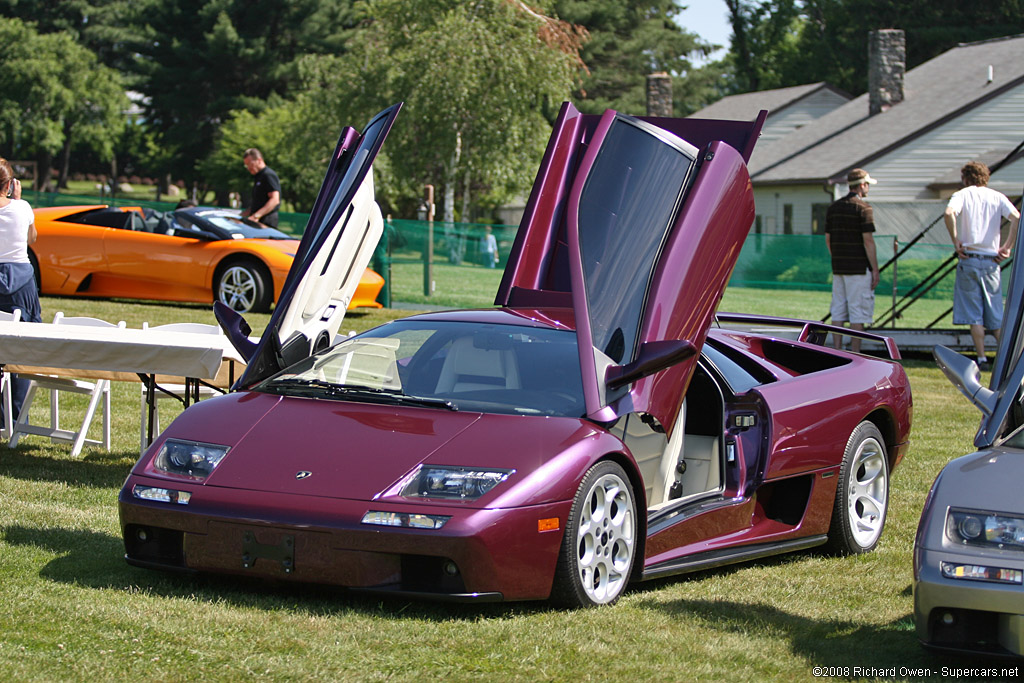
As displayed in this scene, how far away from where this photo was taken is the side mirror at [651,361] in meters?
5.32

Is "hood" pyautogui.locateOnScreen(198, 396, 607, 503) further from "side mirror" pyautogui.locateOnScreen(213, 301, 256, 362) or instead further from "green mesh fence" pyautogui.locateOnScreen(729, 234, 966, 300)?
"green mesh fence" pyautogui.locateOnScreen(729, 234, 966, 300)

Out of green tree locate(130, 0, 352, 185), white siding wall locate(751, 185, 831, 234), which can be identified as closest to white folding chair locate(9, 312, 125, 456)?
white siding wall locate(751, 185, 831, 234)

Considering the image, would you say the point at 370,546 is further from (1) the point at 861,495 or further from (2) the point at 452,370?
(1) the point at 861,495

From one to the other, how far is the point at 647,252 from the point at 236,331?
2.21 metres

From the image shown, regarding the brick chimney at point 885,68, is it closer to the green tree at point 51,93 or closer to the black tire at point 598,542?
the green tree at point 51,93

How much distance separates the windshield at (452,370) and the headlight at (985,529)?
5.42ft

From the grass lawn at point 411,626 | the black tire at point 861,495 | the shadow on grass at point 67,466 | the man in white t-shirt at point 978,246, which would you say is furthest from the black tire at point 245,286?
the black tire at point 861,495

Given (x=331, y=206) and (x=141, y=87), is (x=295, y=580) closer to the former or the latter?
(x=331, y=206)

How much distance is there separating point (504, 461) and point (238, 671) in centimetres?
133

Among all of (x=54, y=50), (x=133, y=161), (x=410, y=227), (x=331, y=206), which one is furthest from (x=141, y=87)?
(x=331, y=206)

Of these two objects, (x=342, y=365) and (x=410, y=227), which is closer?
(x=342, y=365)

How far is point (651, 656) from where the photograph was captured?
14.9ft

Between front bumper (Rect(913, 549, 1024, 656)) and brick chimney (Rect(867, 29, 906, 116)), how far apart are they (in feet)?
136

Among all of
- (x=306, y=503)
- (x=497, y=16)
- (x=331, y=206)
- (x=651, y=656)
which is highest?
(x=497, y=16)
